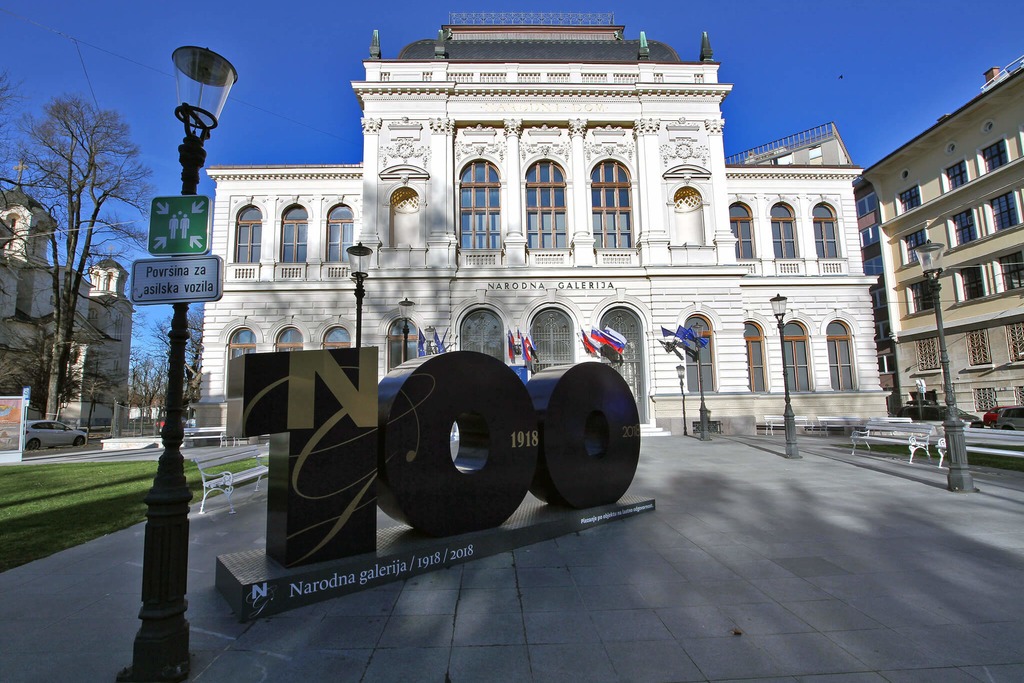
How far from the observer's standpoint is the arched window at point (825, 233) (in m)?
29.7

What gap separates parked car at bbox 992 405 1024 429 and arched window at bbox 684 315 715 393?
15949mm

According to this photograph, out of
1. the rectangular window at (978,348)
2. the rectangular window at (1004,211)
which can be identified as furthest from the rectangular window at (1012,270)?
the rectangular window at (978,348)

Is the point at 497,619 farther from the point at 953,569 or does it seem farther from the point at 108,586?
the point at 953,569

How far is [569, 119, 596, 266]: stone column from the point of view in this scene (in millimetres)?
26328

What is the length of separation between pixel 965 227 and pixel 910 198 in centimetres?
593

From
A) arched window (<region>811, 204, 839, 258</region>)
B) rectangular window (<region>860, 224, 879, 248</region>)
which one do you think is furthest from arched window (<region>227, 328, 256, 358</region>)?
rectangular window (<region>860, 224, 879, 248</region>)

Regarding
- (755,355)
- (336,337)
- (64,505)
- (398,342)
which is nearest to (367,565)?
(64,505)

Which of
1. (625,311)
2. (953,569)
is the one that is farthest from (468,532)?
(625,311)

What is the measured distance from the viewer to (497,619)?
14.3 ft

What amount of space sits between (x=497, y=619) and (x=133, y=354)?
8136 centimetres

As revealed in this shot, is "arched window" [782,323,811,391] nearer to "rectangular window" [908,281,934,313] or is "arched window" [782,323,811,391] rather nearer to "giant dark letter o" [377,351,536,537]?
"rectangular window" [908,281,934,313]

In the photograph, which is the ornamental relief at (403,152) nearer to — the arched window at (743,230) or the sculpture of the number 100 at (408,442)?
the arched window at (743,230)

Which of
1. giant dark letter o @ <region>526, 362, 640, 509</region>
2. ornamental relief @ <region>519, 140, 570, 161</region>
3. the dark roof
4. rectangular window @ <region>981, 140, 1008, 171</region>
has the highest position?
the dark roof

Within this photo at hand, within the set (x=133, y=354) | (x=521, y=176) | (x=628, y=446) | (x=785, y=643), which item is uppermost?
(x=521, y=176)
